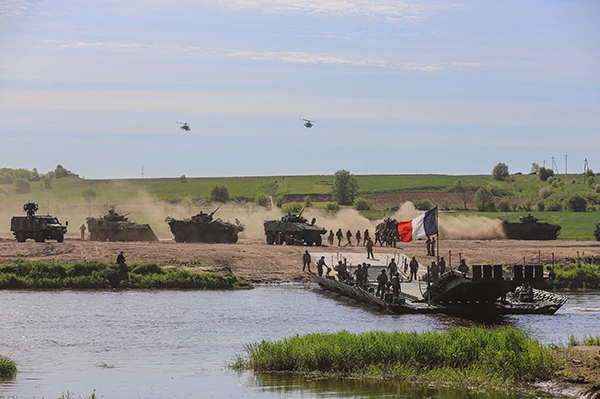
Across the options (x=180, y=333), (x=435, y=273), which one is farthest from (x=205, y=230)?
(x=180, y=333)

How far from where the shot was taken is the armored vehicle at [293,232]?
7788 cm

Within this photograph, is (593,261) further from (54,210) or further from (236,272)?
(54,210)

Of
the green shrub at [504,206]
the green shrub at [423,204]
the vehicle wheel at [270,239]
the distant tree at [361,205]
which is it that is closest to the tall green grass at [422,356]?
the vehicle wheel at [270,239]

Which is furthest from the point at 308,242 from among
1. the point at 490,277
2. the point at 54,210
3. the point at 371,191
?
the point at 371,191

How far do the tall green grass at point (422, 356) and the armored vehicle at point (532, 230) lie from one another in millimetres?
66325

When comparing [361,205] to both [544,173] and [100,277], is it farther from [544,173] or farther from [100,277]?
[100,277]

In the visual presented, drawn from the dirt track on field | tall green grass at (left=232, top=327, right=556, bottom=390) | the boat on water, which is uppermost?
the dirt track on field

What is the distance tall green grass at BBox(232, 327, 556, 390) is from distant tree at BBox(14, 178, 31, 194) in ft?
484

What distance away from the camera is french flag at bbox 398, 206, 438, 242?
3834cm

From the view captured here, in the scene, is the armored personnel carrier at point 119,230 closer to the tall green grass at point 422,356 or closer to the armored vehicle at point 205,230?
the armored vehicle at point 205,230

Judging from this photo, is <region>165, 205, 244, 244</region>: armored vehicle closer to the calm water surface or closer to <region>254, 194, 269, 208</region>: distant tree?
the calm water surface

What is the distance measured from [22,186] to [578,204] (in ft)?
293

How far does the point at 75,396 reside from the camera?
82.4 feet

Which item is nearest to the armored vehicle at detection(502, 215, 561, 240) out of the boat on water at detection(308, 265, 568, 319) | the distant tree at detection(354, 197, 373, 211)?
the boat on water at detection(308, 265, 568, 319)
